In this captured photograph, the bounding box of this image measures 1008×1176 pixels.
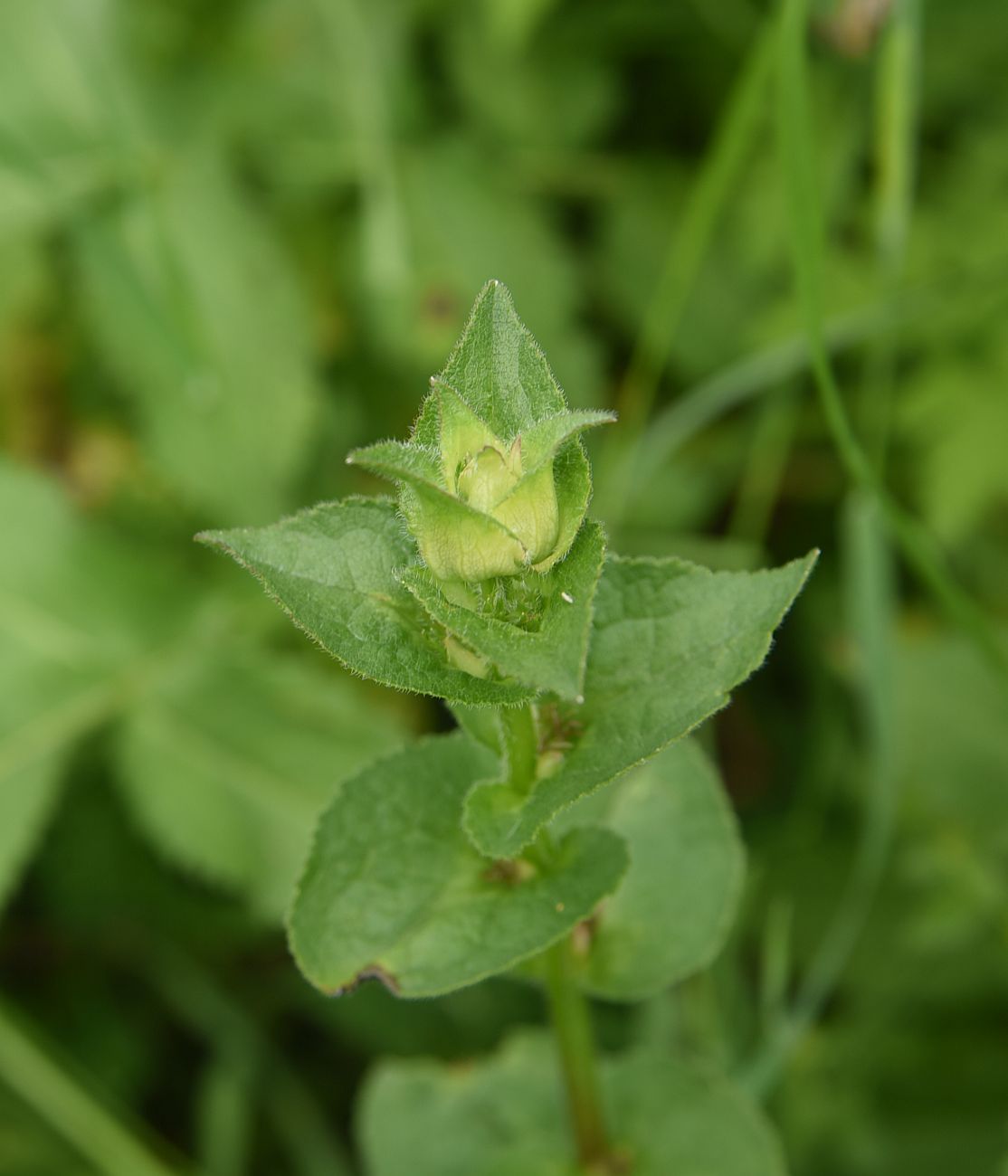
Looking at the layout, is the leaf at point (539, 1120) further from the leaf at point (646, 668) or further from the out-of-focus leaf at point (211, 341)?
the out-of-focus leaf at point (211, 341)

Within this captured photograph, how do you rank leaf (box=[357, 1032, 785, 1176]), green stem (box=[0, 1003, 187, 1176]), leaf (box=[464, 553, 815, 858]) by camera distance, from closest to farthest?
leaf (box=[464, 553, 815, 858])
leaf (box=[357, 1032, 785, 1176])
green stem (box=[0, 1003, 187, 1176])

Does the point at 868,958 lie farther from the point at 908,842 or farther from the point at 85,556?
the point at 85,556

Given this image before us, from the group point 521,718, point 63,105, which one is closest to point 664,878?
point 521,718

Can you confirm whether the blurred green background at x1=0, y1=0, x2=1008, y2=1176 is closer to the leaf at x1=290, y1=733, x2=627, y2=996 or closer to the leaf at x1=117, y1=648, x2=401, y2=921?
the leaf at x1=117, y1=648, x2=401, y2=921

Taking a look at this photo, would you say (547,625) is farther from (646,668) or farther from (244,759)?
(244,759)

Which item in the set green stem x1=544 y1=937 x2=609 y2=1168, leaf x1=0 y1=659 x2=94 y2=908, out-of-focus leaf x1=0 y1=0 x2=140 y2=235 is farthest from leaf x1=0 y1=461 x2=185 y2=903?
green stem x1=544 y1=937 x2=609 y2=1168

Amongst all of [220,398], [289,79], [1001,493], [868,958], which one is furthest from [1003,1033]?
[289,79]

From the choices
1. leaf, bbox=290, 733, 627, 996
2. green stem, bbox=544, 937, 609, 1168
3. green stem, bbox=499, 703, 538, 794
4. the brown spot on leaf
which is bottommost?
green stem, bbox=544, 937, 609, 1168

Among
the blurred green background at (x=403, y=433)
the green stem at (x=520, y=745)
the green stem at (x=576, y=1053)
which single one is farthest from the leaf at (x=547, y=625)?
the blurred green background at (x=403, y=433)
